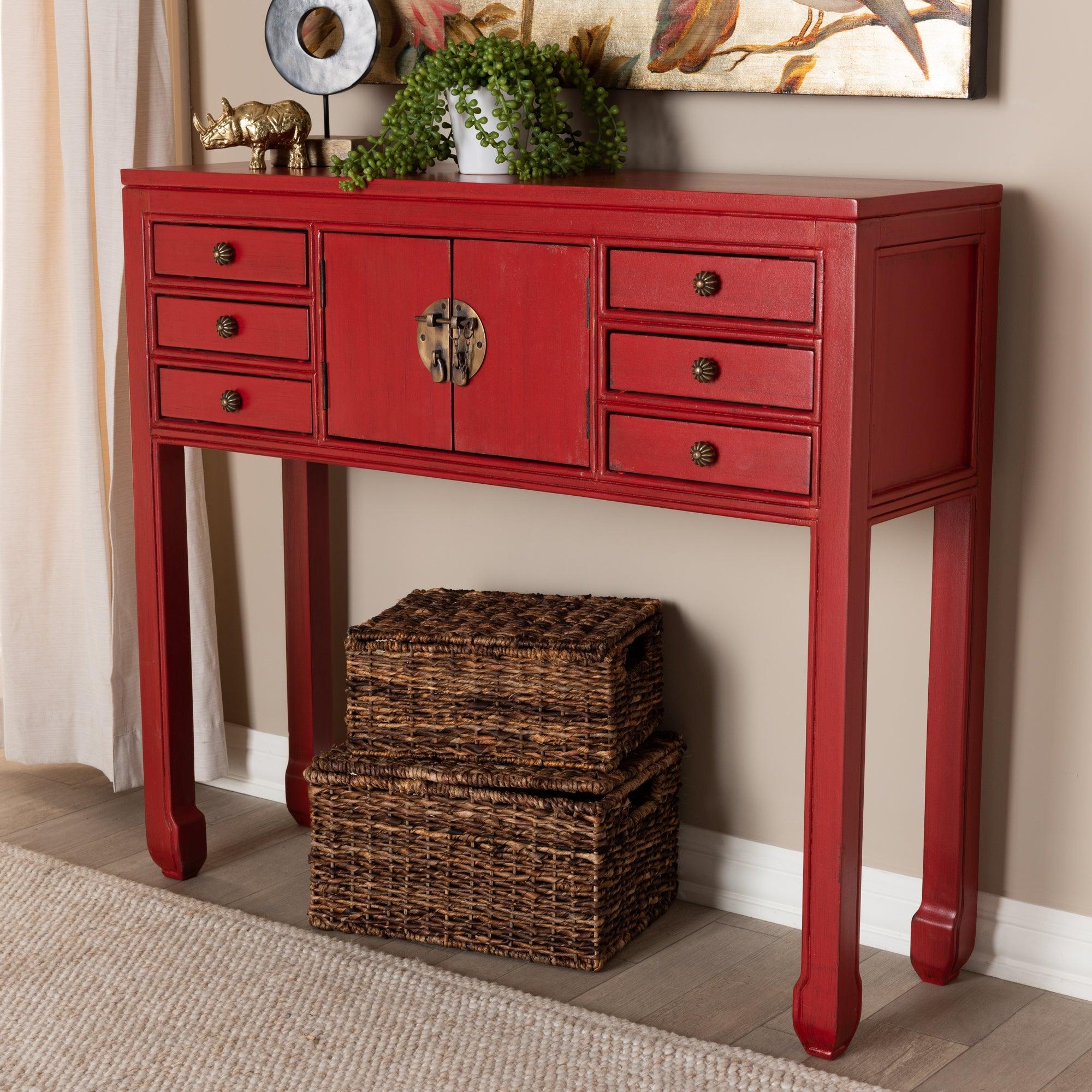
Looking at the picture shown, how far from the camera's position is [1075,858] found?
2127 millimetres

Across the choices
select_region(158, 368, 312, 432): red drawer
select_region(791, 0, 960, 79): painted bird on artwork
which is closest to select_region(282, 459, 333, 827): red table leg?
select_region(158, 368, 312, 432): red drawer

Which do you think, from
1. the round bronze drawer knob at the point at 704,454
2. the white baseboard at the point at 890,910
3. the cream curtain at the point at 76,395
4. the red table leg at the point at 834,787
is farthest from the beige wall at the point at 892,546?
the round bronze drawer knob at the point at 704,454

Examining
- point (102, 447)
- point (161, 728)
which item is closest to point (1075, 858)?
point (161, 728)

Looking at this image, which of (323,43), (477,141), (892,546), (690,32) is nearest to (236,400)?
(477,141)

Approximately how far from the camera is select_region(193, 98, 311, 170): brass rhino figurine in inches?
91.0

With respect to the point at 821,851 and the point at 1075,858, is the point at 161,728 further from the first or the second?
the point at 1075,858

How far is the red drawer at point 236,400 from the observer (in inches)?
86.6

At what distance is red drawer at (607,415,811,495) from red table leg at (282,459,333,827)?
888mm

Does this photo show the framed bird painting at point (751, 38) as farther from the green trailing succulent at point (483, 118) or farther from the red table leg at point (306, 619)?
the red table leg at point (306, 619)

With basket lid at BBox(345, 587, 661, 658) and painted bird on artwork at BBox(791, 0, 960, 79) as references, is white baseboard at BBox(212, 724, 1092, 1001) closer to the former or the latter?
basket lid at BBox(345, 587, 661, 658)

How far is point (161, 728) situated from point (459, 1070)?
828mm

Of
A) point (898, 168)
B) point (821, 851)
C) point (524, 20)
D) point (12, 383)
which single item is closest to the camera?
point (821, 851)

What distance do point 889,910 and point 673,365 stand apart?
936 mm

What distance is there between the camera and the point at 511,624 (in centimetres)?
230
